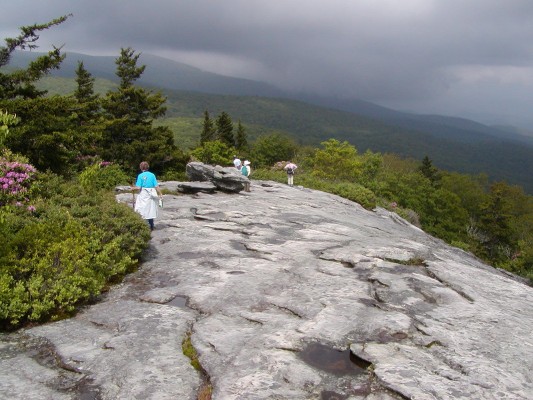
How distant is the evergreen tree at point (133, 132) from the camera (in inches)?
1319

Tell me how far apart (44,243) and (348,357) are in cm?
640

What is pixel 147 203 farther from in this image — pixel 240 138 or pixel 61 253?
pixel 240 138

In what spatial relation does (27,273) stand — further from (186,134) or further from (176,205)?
(186,134)

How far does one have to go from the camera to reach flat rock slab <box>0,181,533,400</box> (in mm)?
5344

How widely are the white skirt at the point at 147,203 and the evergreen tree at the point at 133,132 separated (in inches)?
843

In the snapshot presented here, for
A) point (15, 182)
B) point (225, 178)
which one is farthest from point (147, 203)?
point (225, 178)

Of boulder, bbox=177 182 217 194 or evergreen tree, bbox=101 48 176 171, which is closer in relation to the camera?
boulder, bbox=177 182 217 194

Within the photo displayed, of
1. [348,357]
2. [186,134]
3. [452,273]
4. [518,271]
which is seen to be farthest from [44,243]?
[186,134]

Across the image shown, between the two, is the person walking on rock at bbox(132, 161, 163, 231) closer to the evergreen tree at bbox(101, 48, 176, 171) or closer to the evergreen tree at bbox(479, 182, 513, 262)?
the evergreen tree at bbox(101, 48, 176, 171)

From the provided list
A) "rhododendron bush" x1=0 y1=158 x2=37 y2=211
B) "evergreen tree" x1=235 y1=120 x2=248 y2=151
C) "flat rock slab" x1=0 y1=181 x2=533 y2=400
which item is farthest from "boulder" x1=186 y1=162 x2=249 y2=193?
"evergreen tree" x1=235 y1=120 x2=248 y2=151

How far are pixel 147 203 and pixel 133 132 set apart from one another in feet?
76.8

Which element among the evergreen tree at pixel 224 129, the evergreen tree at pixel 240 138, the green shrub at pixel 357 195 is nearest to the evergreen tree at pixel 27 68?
the green shrub at pixel 357 195

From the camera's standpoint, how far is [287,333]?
6.70 meters

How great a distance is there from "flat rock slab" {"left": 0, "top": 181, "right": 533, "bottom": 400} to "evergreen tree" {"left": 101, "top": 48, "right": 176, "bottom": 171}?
77.5 feet
